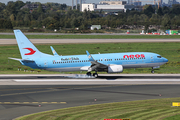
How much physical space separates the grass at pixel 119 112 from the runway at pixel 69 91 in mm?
2005

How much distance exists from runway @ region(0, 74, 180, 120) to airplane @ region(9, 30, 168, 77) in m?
2.11

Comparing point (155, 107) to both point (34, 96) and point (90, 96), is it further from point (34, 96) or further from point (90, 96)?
point (34, 96)

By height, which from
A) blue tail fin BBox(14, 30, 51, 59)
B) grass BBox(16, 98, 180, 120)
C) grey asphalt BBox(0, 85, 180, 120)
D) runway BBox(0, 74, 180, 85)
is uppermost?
blue tail fin BBox(14, 30, 51, 59)

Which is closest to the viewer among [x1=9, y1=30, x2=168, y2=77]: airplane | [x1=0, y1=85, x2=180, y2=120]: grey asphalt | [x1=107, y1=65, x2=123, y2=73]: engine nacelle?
[x1=0, y1=85, x2=180, y2=120]: grey asphalt

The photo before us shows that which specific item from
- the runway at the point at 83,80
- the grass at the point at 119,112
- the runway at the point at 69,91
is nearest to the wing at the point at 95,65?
the runway at the point at 83,80

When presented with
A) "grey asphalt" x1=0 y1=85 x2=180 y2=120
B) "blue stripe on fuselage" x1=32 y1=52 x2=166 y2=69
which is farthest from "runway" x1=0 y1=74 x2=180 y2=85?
"grey asphalt" x1=0 y1=85 x2=180 y2=120

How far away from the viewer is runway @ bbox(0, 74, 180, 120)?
31.8 m

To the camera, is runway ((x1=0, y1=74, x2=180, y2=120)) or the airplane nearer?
runway ((x1=0, y1=74, x2=180, y2=120))

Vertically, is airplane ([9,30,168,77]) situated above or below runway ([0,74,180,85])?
above

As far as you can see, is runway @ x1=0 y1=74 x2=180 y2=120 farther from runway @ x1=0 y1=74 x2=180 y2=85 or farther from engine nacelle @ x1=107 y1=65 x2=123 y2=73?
engine nacelle @ x1=107 y1=65 x2=123 y2=73

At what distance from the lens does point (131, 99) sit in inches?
1372

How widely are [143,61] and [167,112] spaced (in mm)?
28017

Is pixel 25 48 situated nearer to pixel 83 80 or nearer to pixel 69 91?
pixel 83 80

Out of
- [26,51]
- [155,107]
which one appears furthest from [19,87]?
[155,107]
